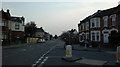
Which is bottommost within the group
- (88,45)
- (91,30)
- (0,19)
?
(88,45)

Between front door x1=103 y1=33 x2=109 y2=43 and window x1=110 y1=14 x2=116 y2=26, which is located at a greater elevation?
window x1=110 y1=14 x2=116 y2=26

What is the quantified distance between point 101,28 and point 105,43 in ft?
10.7

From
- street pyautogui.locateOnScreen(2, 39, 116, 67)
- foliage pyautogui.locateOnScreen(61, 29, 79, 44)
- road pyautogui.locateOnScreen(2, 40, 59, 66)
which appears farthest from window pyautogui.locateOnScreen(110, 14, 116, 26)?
road pyautogui.locateOnScreen(2, 40, 59, 66)

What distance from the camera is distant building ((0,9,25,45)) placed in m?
44.8

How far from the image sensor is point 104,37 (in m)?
35.9

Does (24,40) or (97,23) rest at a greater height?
(97,23)

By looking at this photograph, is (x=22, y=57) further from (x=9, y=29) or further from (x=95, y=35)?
(x=9, y=29)

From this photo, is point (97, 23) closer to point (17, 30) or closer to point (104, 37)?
point (104, 37)

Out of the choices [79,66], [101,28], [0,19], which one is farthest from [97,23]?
[79,66]

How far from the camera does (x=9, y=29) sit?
51219 mm

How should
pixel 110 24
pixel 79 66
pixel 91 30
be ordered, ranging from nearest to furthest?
pixel 79 66, pixel 110 24, pixel 91 30

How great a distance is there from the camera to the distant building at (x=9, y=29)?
44.8m

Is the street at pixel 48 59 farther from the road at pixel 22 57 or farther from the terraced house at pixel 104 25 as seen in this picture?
the terraced house at pixel 104 25

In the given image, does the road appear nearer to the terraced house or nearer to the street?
the street
